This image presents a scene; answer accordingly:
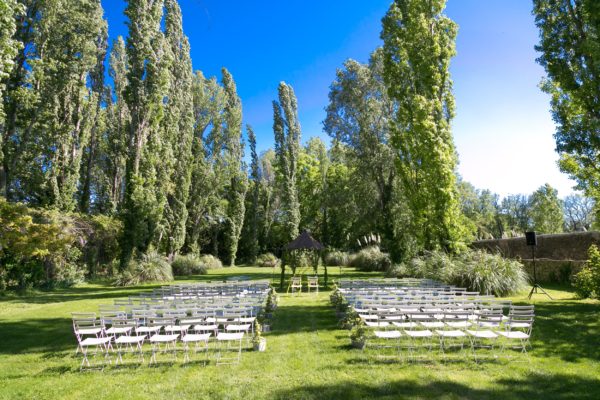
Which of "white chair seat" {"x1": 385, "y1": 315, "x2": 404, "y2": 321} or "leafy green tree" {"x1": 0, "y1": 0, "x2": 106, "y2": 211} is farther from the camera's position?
"leafy green tree" {"x1": 0, "y1": 0, "x2": 106, "y2": 211}

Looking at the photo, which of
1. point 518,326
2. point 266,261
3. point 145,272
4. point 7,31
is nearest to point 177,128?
point 145,272

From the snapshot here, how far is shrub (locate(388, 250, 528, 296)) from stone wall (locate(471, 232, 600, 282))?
234cm

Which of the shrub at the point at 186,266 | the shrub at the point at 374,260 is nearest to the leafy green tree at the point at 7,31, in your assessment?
the shrub at the point at 186,266

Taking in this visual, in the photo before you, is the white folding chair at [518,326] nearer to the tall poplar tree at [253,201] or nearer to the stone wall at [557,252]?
the stone wall at [557,252]

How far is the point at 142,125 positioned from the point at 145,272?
28.9 feet

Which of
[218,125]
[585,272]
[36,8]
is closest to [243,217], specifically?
[218,125]

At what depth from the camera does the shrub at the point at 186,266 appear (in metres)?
27.6

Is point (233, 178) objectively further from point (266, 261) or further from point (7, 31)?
point (7, 31)

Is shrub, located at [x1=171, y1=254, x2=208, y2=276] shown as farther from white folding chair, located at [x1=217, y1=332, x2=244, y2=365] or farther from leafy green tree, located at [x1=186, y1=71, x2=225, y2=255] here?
white folding chair, located at [x1=217, y1=332, x2=244, y2=365]

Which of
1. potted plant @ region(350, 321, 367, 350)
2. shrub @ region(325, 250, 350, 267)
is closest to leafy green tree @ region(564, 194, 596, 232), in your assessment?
shrub @ region(325, 250, 350, 267)

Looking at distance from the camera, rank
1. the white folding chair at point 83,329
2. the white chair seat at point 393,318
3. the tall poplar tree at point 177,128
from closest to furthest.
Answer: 1. the white folding chair at point 83,329
2. the white chair seat at point 393,318
3. the tall poplar tree at point 177,128

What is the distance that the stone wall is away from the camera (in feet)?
57.7

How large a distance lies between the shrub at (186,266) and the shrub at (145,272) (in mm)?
5130

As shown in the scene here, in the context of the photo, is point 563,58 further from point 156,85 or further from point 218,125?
point 218,125
